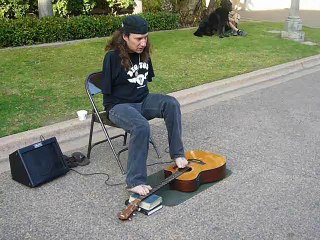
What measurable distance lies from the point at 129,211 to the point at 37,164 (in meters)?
1.08

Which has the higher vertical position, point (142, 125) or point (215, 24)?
point (215, 24)

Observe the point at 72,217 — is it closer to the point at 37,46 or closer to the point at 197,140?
the point at 197,140

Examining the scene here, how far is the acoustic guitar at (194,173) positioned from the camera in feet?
11.8

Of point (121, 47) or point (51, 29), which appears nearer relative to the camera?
point (121, 47)

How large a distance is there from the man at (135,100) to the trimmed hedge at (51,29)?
6316mm

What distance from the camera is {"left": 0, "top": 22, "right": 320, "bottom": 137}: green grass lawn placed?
5.57 meters

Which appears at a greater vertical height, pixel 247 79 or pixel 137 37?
pixel 137 37

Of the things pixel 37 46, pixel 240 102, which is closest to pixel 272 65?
pixel 240 102

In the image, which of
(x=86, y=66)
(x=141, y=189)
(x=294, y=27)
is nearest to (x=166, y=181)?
(x=141, y=189)

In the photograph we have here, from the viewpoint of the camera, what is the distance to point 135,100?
403 centimetres

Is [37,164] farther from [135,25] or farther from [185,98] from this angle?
[185,98]

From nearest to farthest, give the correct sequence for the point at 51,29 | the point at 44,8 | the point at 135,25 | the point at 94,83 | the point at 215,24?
the point at 135,25, the point at 94,83, the point at 51,29, the point at 44,8, the point at 215,24

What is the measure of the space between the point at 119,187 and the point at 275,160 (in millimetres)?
1608

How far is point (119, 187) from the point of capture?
378cm
